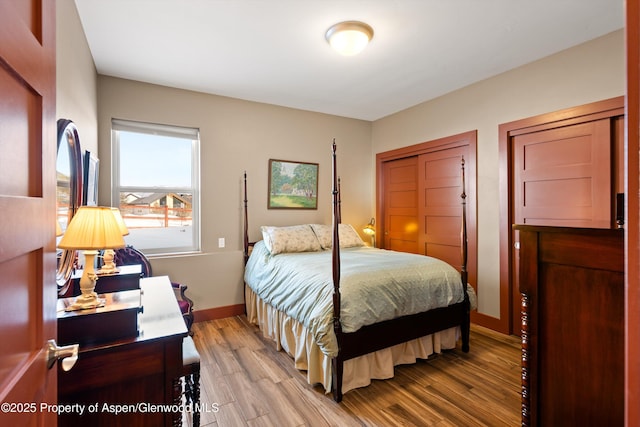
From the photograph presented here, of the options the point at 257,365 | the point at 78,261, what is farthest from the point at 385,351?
the point at 78,261

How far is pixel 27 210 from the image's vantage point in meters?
0.59

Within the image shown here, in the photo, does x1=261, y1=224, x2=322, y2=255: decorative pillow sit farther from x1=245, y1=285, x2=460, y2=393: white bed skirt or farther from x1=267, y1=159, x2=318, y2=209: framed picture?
x1=245, y1=285, x2=460, y2=393: white bed skirt

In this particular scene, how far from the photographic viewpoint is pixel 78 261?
1907mm

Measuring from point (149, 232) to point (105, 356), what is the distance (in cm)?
243

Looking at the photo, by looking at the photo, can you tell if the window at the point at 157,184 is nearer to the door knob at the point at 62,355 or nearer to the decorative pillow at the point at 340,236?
the decorative pillow at the point at 340,236

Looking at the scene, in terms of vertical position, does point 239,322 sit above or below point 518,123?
below

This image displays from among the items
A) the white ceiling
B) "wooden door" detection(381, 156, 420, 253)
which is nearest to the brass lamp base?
the white ceiling

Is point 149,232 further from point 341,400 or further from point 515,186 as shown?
point 515,186

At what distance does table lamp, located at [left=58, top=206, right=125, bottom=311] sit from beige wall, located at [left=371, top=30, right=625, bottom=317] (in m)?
3.23

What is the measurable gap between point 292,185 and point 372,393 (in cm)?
261

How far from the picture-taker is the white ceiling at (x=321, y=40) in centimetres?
204

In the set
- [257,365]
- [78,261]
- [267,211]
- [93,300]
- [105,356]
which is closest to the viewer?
[105,356]

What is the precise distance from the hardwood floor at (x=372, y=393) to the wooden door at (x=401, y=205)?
1.63 meters

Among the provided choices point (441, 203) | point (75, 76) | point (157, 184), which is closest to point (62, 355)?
point (75, 76)
